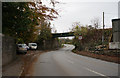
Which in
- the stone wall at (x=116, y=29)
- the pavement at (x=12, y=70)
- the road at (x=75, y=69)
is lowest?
the road at (x=75, y=69)

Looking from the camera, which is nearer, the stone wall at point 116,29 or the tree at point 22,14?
the tree at point 22,14

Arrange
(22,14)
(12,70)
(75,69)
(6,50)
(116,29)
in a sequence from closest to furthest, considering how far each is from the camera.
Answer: (12,70)
(75,69)
(6,50)
(22,14)
(116,29)

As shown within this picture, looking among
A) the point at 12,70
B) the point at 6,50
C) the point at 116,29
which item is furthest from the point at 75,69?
the point at 116,29

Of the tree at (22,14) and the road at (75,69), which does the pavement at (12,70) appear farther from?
the tree at (22,14)

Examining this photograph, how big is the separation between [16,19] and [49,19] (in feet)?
10.1

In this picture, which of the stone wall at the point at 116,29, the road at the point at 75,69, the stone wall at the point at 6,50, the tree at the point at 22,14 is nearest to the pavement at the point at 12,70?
the stone wall at the point at 6,50

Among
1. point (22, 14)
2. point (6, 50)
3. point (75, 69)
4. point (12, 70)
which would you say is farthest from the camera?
point (22, 14)

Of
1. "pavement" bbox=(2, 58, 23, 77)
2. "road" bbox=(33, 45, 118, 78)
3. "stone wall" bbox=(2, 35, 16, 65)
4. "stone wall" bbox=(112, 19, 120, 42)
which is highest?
"stone wall" bbox=(112, 19, 120, 42)

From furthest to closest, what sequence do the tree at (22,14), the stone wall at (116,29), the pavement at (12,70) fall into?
the stone wall at (116,29), the tree at (22,14), the pavement at (12,70)

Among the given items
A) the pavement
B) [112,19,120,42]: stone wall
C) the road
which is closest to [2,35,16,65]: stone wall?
the pavement

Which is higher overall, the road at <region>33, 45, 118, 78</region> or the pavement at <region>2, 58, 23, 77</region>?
the pavement at <region>2, 58, 23, 77</region>

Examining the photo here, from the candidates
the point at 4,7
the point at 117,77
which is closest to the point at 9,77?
the point at 117,77

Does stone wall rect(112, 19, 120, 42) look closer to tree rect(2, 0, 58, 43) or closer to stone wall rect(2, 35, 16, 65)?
tree rect(2, 0, 58, 43)

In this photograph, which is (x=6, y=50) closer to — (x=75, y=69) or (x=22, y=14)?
(x=22, y=14)
